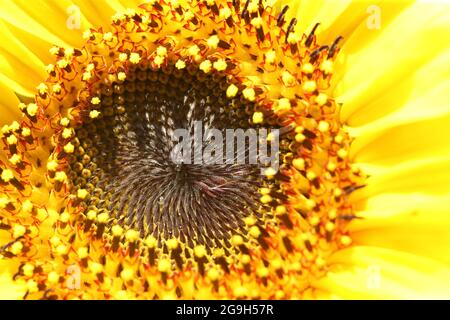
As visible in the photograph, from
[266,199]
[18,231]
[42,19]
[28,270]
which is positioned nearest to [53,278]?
[28,270]

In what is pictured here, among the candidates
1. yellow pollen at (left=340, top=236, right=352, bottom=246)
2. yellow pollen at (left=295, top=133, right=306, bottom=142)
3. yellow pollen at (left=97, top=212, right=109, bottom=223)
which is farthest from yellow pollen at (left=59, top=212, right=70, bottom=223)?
yellow pollen at (left=340, top=236, right=352, bottom=246)

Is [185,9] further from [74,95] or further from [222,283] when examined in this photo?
[222,283]

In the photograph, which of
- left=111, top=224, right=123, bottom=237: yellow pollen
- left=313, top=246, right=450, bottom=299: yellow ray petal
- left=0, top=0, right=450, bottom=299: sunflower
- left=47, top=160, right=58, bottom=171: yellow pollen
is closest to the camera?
left=313, top=246, right=450, bottom=299: yellow ray petal

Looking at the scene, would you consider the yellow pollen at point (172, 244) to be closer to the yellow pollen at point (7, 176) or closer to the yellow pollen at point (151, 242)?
the yellow pollen at point (151, 242)

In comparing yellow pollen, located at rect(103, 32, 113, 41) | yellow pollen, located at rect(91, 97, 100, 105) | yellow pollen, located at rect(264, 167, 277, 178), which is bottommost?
yellow pollen, located at rect(264, 167, 277, 178)

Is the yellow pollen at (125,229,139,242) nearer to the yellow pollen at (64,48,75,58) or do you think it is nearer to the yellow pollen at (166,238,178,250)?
the yellow pollen at (166,238,178,250)

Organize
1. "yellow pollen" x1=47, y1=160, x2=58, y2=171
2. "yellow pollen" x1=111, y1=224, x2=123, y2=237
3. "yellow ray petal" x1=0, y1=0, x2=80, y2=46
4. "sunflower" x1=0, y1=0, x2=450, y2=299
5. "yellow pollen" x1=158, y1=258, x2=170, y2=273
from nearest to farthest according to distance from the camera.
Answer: "sunflower" x1=0, y1=0, x2=450, y2=299 < "yellow pollen" x1=158, y1=258, x2=170, y2=273 < "yellow pollen" x1=111, y1=224, x2=123, y2=237 < "yellow pollen" x1=47, y1=160, x2=58, y2=171 < "yellow ray petal" x1=0, y1=0, x2=80, y2=46

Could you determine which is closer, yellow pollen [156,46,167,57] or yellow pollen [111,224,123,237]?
yellow pollen [111,224,123,237]
